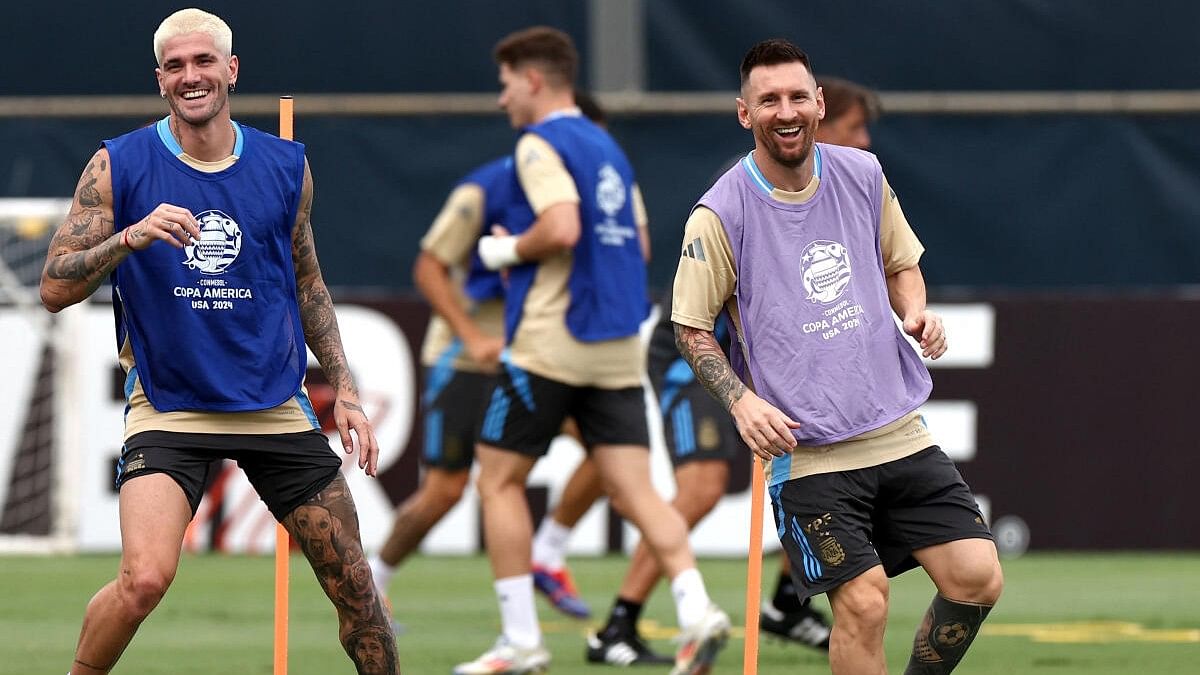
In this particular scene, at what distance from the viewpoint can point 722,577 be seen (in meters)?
11.8

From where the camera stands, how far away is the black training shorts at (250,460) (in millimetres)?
6102

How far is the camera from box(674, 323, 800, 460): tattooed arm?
5926 millimetres

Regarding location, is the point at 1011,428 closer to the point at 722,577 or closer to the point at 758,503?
the point at 722,577

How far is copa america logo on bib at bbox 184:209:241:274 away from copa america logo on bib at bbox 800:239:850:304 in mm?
1614

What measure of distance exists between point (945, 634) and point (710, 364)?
107 cm

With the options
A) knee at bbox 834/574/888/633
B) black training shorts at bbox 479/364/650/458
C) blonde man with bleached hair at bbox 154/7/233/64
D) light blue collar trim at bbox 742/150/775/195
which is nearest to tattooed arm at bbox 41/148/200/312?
blonde man with bleached hair at bbox 154/7/233/64

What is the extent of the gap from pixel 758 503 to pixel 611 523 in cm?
671

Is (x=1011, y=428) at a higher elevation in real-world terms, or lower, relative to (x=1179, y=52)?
lower

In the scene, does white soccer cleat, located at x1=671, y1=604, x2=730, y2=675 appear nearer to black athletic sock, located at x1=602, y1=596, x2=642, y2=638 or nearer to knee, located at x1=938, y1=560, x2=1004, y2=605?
black athletic sock, located at x1=602, y1=596, x2=642, y2=638

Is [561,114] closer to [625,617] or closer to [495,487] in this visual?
[495,487]

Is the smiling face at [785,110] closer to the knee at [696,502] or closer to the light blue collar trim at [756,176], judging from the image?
the light blue collar trim at [756,176]

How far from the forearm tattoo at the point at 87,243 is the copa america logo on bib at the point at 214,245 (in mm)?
240

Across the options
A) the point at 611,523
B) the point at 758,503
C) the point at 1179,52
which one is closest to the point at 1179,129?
the point at 1179,52

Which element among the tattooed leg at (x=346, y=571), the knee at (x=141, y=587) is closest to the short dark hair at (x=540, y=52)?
the tattooed leg at (x=346, y=571)
